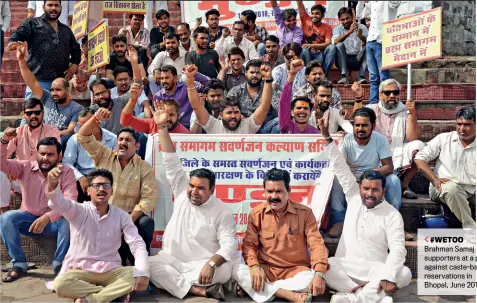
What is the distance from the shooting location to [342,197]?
6504 millimetres

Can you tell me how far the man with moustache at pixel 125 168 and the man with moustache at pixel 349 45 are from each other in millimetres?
4397

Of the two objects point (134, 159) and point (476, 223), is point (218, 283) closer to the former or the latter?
point (134, 159)

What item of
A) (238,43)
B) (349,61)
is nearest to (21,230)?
(238,43)

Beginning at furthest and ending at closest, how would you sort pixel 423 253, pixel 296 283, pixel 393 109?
pixel 393 109
pixel 423 253
pixel 296 283

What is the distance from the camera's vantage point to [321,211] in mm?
6453

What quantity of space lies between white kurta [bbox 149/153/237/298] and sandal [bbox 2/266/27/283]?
129 cm

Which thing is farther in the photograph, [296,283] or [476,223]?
[476,223]

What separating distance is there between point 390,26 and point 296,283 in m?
3.83

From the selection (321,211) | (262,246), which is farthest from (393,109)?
(262,246)

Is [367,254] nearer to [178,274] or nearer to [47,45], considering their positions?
[178,274]

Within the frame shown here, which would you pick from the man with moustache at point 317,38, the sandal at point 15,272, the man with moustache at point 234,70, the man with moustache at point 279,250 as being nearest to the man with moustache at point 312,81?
the man with moustache at point 234,70

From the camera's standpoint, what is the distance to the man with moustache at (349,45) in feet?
32.9

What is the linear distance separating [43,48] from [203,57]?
7.10 feet

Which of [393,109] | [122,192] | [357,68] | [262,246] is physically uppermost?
[357,68]
